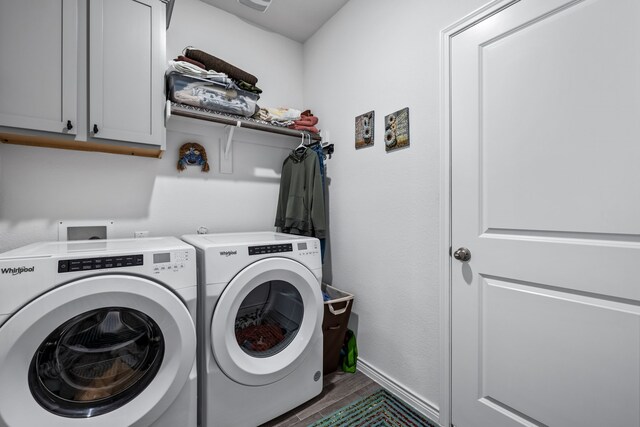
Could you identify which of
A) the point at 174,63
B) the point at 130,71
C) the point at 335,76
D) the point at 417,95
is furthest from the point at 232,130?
the point at 417,95

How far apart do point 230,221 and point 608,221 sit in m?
2.14

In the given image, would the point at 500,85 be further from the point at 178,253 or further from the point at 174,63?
the point at 174,63

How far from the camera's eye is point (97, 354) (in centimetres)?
120

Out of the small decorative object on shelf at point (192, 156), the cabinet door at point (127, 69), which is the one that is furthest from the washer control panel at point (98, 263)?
the small decorative object on shelf at point (192, 156)

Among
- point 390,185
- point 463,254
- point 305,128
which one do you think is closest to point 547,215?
point 463,254

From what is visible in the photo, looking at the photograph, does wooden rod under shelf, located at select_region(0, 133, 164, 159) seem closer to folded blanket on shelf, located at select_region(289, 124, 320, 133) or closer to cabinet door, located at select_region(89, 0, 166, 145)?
cabinet door, located at select_region(89, 0, 166, 145)

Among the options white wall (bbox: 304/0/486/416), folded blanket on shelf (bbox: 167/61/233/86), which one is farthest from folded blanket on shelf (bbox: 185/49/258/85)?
white wall (bbox: 304/0/486/416)

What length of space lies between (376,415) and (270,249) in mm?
1100

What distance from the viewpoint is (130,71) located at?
1516 mm

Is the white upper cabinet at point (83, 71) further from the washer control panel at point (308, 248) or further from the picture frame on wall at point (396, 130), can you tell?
the picture frame on wall at point (396, 130)

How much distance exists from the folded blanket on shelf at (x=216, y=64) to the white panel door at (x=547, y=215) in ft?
4.42

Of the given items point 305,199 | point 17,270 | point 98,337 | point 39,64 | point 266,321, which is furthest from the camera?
point 305,199

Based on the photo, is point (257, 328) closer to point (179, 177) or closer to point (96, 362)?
point (96, 362)

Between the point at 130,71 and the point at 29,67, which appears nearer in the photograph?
the point at 29,67
